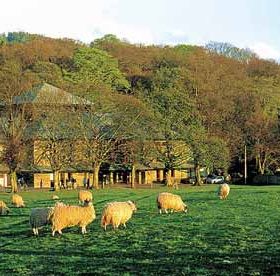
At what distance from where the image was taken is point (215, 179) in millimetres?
90938

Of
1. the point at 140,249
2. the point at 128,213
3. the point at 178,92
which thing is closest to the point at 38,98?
the point at 178,92

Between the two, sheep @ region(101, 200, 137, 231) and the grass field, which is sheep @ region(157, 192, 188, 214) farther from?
sheep @ region(101, 200, 137, 231)

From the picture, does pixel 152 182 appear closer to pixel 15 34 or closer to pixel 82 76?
pixel 82 76

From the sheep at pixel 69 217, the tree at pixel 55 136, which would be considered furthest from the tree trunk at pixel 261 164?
the sheep at pixel 69 217

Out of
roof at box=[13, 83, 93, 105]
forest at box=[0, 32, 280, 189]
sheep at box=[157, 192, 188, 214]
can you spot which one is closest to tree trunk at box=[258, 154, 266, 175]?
forest at box=[0, 32, 280, 189]

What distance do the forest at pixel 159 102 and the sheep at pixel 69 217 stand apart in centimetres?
4308

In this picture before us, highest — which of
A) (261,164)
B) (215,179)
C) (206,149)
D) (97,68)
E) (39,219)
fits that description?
(97,68)

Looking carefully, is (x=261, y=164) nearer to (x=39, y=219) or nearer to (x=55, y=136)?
(x=55, y=136)

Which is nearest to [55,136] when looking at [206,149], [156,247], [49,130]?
[49,130]

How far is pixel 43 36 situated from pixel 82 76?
51068mm

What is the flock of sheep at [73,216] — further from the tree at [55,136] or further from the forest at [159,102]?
the tree at [55,136]

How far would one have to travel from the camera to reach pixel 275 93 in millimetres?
101938

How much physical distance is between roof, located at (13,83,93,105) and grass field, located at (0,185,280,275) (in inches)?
1650

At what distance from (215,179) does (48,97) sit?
31.9 meters
